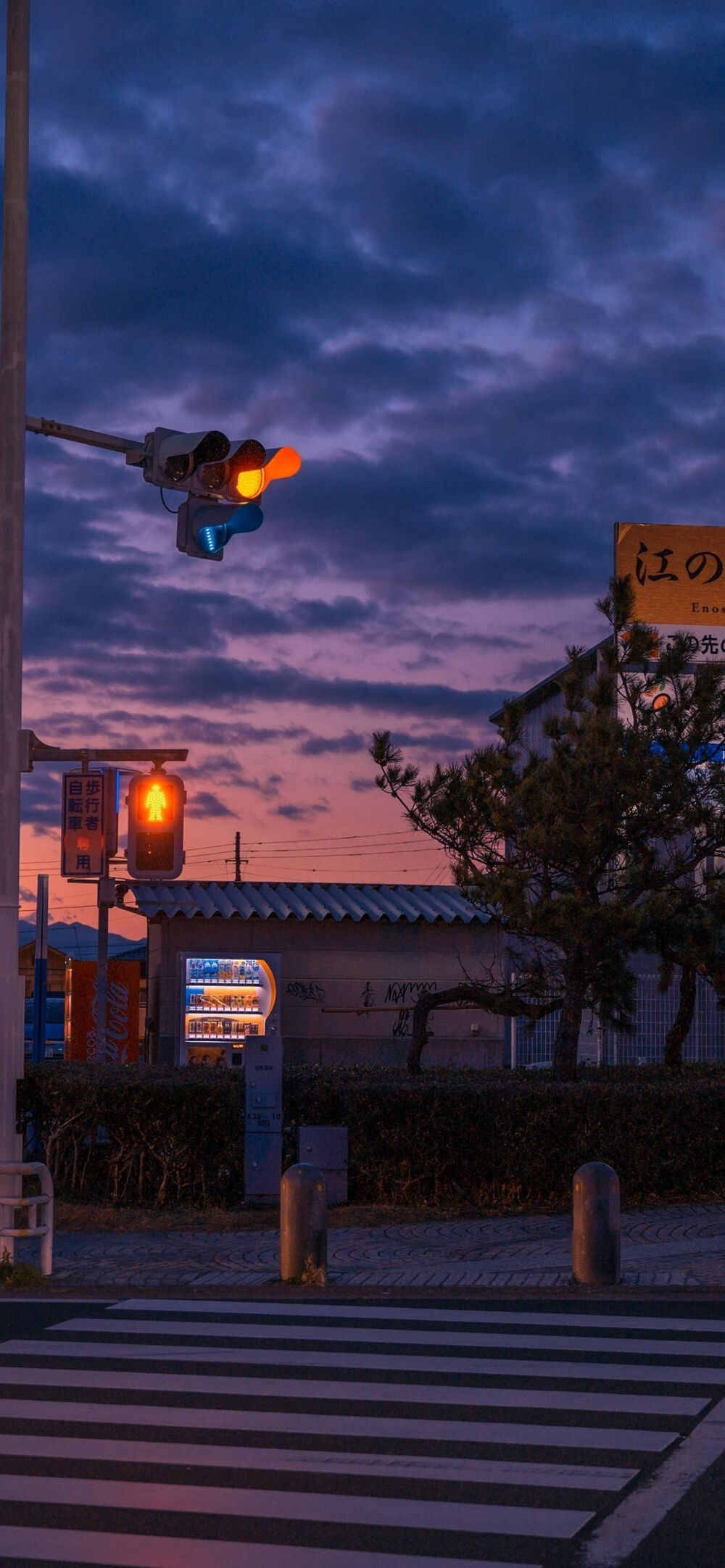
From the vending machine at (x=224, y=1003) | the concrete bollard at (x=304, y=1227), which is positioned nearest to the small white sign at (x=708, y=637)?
the vending machine at (x=224, y=1003)

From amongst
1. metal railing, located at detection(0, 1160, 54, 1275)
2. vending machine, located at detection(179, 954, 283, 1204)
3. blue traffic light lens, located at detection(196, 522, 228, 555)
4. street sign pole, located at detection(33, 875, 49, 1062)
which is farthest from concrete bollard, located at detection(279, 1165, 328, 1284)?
vending machine, located at detection(179, 954, 283, 1204)

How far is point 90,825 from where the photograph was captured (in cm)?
1591

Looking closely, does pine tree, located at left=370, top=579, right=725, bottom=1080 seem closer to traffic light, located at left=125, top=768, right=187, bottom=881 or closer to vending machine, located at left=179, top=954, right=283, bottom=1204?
traffic light, located at left=125, top=768, right=187, bottom=881

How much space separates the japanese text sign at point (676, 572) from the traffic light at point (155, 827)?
11725 mm

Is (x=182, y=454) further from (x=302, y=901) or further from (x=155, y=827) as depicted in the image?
(x=302, y=901)

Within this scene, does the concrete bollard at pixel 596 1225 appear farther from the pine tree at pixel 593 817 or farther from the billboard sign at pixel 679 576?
the billboard sign at pixel 679 576

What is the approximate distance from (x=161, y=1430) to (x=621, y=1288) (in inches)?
169

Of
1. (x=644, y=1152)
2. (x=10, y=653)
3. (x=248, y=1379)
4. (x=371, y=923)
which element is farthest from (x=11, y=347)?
(x=371, y=923)

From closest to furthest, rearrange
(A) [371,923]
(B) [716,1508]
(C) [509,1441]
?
(B) [716,1508]
(C) [509,1441]
(A) [371,923]

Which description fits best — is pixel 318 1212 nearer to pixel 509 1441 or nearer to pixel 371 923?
pixel 509 1441

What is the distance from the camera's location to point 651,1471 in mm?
6176

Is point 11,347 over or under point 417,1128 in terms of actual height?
over

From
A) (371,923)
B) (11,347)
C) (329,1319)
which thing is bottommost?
(329,1319)

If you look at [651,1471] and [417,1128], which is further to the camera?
[417,1128]
